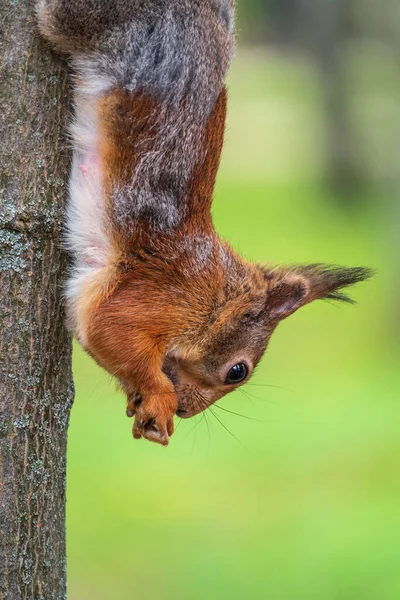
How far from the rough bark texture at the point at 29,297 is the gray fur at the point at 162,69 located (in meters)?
0.21

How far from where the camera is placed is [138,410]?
2998mm

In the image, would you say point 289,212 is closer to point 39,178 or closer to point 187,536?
point 187,536

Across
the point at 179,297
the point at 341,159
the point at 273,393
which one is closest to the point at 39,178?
the point at 179,297

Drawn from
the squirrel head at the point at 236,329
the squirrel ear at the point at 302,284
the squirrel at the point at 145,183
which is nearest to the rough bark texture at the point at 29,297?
the squirrel at the point at 145,183

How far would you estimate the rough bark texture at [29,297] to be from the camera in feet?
7.98

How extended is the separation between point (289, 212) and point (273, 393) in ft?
27.9

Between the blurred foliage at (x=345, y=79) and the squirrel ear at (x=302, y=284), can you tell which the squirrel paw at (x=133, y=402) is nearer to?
the squirrel ear at (x=302, y=284)

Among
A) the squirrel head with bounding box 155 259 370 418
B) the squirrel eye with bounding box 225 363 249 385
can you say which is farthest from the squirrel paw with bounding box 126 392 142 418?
the squirrel eye with bounding box 225 363 249 385

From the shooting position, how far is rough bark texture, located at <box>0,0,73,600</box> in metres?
2.43

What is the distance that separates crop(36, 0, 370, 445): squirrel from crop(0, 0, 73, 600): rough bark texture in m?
0.08

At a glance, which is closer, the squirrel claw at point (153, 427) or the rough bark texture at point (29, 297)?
the rough bark texture at point (29, 297)

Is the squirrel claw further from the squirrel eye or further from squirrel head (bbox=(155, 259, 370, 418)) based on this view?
the squirrel eye

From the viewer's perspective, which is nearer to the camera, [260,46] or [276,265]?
[276,265]

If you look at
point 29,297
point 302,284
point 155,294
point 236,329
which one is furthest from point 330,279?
point 29,297
